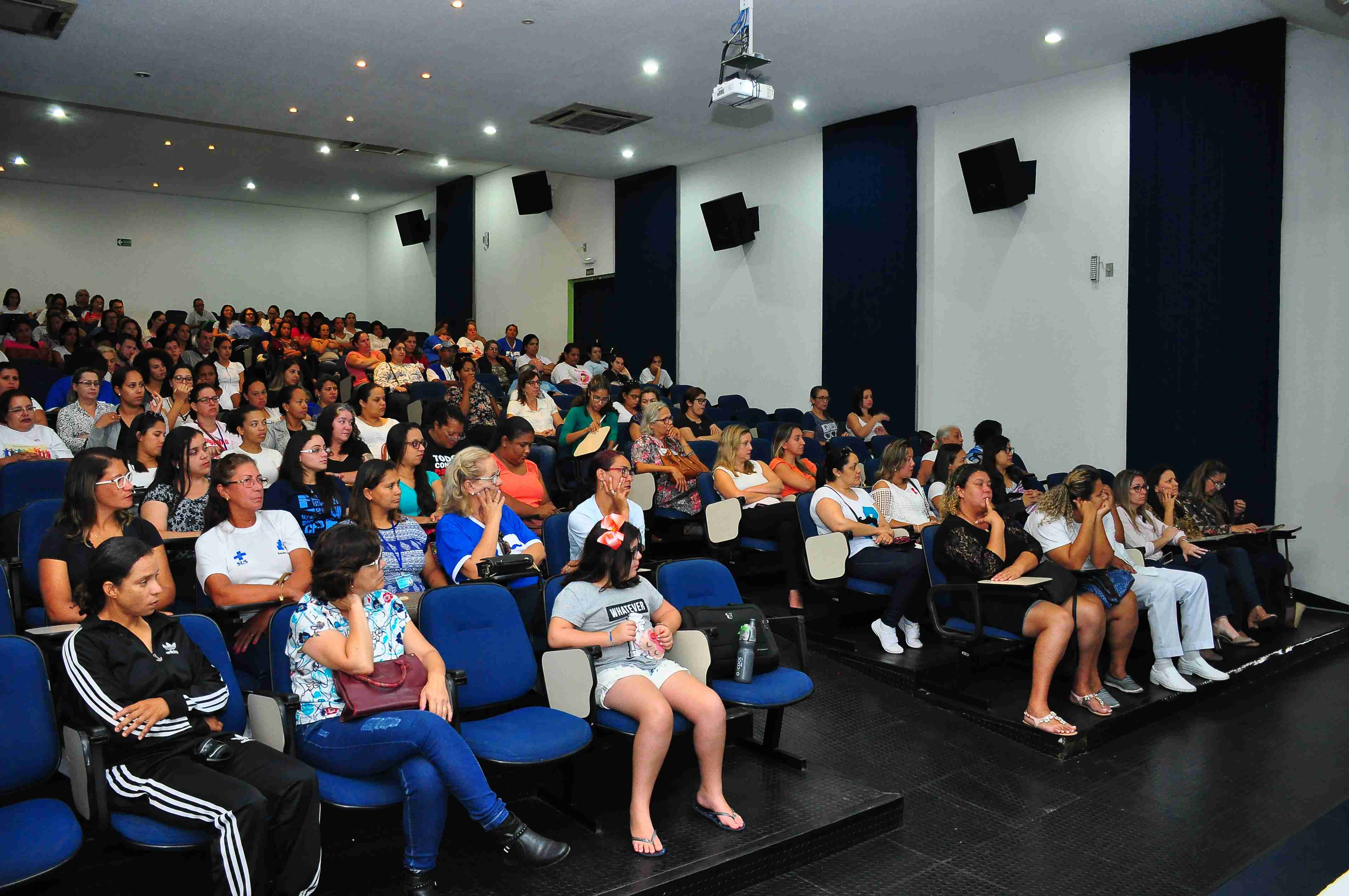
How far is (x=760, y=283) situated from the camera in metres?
11.1

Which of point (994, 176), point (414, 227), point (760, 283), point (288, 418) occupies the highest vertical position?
point (414, 227)

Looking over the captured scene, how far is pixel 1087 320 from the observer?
26.6 ft

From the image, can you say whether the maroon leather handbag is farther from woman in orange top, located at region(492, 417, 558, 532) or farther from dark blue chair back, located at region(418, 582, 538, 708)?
woman in orange top, located at region(492, 417, 558, 532)

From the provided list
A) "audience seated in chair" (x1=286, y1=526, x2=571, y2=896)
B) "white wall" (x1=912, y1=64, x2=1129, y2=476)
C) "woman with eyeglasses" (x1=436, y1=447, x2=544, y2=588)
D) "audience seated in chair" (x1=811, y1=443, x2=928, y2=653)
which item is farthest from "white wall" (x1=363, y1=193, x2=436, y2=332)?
"audience seated in chair" (x1=286, y1=526, x2=571, y2=896)

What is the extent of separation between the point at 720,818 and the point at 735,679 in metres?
0.55

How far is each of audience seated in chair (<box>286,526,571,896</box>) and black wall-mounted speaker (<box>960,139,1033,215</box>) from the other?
7110 mm

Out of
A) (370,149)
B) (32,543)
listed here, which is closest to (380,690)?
(32,543)

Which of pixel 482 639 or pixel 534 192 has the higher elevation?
pixel 534 192

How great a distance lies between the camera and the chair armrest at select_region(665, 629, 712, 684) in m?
3.46

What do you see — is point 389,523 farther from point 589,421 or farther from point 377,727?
point 589,421

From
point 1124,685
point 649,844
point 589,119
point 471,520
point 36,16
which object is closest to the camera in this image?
point 649,844

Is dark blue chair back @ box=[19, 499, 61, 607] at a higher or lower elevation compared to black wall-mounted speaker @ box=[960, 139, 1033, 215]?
lower

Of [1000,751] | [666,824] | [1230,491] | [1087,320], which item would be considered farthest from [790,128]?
[666,824]

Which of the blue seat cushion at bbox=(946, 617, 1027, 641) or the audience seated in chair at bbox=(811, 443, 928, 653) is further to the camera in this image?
the audience seated in chair at bbox=(811, 443, 928, 653)
